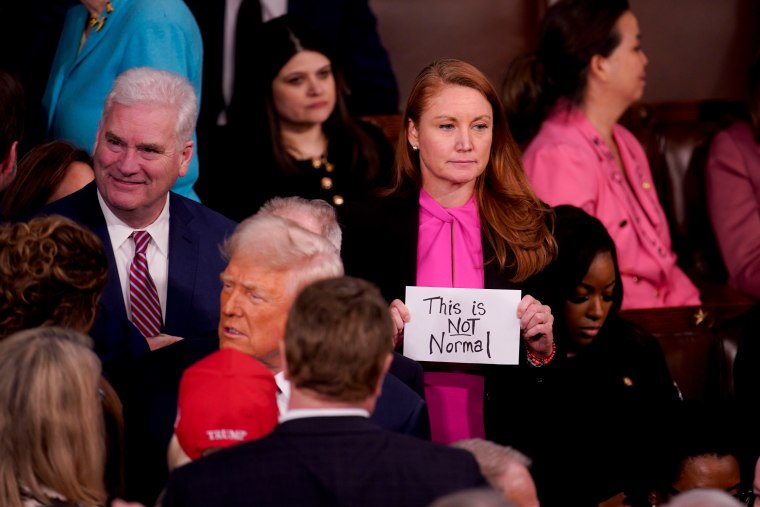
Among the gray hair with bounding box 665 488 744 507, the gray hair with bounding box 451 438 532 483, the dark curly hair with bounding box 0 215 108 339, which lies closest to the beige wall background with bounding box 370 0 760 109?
the dark curly hair with bounding box 0 215 108 339

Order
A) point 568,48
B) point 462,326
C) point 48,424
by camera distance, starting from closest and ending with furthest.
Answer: point 48,424
point 462,326
point 568,48

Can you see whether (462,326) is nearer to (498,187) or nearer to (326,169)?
(498,187)

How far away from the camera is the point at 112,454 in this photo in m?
3.03

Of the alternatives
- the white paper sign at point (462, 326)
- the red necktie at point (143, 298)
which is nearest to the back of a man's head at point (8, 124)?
the red necktie at point (143, 298)

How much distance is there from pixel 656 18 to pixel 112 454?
14.3 ft

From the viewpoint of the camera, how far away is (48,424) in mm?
2684

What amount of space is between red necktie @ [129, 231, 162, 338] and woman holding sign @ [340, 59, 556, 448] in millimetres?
605

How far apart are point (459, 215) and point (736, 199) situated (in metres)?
2.06

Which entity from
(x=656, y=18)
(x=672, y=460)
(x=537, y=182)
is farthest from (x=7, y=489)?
(x=656, y=18)

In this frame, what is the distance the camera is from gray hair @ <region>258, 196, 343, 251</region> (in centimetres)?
380

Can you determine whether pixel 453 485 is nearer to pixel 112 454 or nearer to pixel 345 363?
pixel 345 363

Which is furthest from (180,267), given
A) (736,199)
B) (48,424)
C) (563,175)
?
(736,199)

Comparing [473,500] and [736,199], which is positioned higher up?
[736,199]

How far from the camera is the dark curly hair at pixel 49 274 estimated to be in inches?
119
